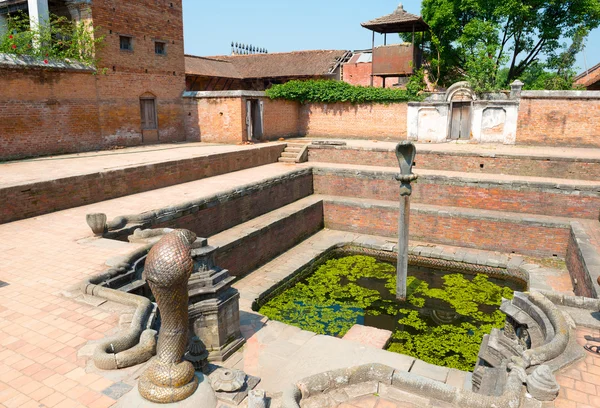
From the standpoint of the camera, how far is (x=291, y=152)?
1780cm

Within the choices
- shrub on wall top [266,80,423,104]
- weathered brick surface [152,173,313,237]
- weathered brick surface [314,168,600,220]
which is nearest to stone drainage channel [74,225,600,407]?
weathered brick surface [152,173,313,237]

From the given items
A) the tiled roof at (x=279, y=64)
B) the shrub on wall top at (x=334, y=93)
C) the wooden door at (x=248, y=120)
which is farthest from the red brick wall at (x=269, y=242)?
the tiled roof at (x=279, y=64)

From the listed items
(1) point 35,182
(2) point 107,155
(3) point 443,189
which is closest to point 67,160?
(2) point 107,155

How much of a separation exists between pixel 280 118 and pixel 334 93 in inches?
113

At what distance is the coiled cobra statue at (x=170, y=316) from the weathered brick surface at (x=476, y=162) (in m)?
13.2

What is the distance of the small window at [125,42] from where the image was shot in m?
16.6

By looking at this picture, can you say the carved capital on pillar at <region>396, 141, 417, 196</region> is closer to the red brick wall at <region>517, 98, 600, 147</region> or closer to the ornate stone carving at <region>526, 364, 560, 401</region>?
the ornate stone carving at <region>526, 364, 560, 401</region>

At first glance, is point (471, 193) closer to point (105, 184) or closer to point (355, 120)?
point (355, 120)

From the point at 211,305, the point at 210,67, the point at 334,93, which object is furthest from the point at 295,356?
the point at 210,67

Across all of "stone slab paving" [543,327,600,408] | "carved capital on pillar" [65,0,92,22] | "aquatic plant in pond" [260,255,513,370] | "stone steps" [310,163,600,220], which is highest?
"carved capital on pillar" [65,0,92,22]

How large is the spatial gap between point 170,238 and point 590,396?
3.83 m

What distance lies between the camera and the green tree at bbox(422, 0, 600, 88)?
2084cm

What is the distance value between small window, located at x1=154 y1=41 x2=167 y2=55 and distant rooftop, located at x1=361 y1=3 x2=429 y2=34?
9.89 metres

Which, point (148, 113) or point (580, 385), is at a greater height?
point (148, 113)
